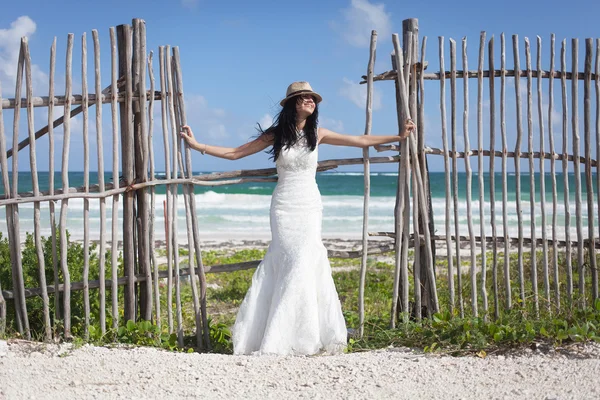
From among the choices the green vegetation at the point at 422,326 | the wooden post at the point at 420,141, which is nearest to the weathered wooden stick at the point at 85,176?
the green vegetation at the point at 422,326

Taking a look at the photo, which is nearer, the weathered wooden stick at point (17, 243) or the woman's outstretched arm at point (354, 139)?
the weathered wooden stick at point (17, 243)

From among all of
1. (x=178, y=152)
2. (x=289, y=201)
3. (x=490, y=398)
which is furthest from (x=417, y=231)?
(x=178, y=152)

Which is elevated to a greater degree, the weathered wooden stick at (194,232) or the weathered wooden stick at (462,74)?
the weathered wooden stick at (462,74)

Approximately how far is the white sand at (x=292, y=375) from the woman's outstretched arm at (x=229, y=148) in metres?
1.47

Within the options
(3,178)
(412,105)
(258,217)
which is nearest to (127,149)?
(3,178)

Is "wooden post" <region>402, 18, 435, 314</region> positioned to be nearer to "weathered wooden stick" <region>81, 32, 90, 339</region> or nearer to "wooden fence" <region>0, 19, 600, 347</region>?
"wooden fence" <region>0, 19, 600, 347</region>

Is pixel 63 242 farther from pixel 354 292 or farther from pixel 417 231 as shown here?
pixel 354 292

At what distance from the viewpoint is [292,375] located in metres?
4.08

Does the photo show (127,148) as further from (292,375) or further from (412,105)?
(412,105)

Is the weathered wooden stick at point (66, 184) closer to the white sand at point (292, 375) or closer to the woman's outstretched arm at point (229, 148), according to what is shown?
the white sand at point (292, 375)

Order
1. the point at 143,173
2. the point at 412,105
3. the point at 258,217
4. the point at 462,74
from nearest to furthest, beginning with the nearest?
the point at 143,173 < the point at 412,105 < the point at 462,74 < the point at 258,217

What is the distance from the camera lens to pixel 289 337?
4582 mm

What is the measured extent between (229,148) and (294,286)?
45.2 inches

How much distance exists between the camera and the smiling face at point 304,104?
473 cm
